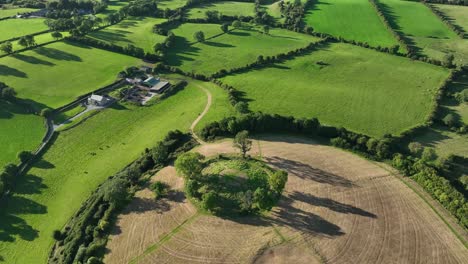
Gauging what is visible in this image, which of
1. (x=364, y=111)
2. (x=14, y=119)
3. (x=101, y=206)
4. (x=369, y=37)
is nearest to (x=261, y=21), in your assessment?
(x=369, y=37)

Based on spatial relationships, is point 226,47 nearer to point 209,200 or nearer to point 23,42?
point 23,42

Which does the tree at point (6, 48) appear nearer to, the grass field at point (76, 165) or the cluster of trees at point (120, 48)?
the cluster of trees at point (120, 48)

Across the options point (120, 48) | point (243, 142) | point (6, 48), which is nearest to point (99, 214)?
point (243, 142)

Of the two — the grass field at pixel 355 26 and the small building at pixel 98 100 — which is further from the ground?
the grass field at pixel 355 26

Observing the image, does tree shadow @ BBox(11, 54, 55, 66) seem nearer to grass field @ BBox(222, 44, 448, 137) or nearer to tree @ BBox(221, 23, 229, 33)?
grass field @ BBox(222, 44, 448, 137)

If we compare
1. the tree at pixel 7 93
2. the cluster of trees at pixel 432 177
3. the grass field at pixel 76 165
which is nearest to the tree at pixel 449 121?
the cluster of trees at pixel 432 177

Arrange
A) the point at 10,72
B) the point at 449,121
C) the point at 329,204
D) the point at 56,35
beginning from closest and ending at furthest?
the point at 329,204 → the point at 449,121 → the point at 10,72 → the point at 56,35
